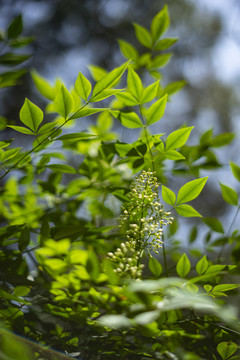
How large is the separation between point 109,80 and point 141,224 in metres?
0.17

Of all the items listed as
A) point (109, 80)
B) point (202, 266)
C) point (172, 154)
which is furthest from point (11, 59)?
point (202, 266)

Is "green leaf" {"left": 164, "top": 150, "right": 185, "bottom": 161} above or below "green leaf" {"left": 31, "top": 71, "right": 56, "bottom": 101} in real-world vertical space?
below

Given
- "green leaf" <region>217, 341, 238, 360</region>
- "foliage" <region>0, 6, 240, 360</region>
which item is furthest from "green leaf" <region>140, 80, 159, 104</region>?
"green leaf" <region>217, 341, 238, 360</region>

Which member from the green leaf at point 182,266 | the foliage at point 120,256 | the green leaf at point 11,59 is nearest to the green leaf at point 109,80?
the foliage at point 120,256

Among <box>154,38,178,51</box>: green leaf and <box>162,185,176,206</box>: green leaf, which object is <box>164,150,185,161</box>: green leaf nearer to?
<box>162,185,176,206</box>: green leaf

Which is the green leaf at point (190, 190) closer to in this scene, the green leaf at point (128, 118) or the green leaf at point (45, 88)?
the green leaf at point (128, 118)

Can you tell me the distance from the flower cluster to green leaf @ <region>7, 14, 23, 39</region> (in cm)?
27

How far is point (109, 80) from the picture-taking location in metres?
0.34

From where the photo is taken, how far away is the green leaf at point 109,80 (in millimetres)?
333

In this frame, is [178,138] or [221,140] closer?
[178,138]

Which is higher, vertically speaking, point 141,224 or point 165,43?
point 165,43

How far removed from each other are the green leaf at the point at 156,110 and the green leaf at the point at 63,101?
11cm

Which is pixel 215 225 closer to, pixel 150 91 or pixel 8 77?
pixel 150 91

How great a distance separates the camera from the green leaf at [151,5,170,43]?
562 mm
